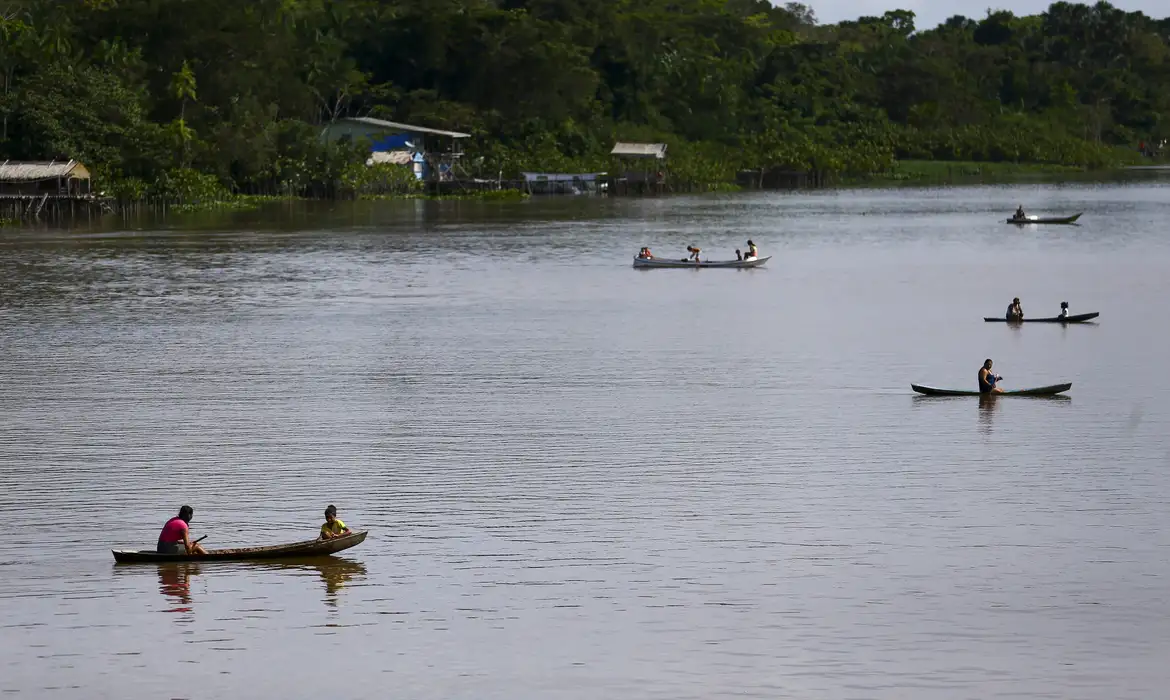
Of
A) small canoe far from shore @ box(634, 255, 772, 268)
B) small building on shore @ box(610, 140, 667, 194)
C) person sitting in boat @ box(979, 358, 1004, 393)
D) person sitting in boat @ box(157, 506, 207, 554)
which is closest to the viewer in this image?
person sitting in boat @ box(157, 506, 207, 554)

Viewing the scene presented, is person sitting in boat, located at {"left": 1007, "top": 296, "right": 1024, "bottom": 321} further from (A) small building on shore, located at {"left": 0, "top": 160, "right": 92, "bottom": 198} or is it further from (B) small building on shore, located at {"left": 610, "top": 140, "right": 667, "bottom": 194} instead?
(B) small building on shore, located at {"left": 610, "top": 140, "right": 667, "bottom": 194}

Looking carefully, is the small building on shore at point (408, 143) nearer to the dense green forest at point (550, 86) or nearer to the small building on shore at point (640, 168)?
the dense green forest at point (550, 86)

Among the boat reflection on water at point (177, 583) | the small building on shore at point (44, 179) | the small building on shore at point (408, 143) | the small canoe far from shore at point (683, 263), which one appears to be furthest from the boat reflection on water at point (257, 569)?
the small building on shore at point (408, 143)

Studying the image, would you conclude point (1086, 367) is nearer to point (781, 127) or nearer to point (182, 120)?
point (182, 120)

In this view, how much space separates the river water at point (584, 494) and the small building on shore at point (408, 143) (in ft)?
204

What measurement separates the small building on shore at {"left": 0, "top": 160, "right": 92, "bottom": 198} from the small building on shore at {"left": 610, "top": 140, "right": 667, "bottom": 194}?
48478mm

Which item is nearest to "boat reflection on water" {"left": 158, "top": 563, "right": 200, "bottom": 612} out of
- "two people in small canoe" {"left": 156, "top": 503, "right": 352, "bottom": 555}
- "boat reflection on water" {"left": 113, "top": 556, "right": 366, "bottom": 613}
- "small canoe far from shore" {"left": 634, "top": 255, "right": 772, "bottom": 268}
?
"boat reflection on water" {"left": 113, "top": 556, "right": 366, "bottom": 613}

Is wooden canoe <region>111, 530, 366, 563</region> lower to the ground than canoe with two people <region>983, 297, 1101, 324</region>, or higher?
lower

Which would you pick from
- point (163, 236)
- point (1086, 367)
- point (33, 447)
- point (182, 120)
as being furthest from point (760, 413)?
point (182, 120)

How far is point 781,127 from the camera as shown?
14562 centimetres

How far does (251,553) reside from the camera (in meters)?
20.9

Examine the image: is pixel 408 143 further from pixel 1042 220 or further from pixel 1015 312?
pixel 1015 312

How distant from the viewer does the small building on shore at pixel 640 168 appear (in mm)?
126625

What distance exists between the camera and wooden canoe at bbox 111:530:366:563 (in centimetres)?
2080
